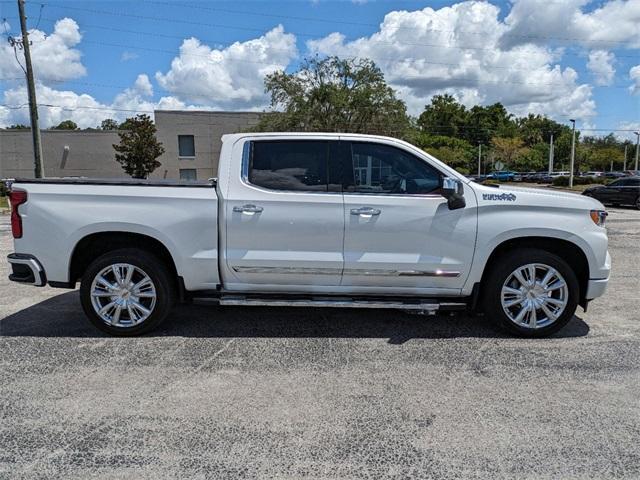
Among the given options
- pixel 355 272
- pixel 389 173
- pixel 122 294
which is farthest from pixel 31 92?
pixel 355 272

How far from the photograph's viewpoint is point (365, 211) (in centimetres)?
456

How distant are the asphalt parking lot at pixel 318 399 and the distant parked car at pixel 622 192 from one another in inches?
793

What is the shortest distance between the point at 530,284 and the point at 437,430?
2.12 meters

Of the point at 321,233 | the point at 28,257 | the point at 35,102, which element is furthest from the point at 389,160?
the point at 35,102

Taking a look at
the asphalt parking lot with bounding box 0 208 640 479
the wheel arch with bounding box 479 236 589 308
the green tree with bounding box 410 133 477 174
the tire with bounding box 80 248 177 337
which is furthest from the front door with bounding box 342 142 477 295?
the green tree with bounding box 410 133 477 174

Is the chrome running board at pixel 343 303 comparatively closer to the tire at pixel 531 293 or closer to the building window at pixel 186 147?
the tire at pixel 531 293

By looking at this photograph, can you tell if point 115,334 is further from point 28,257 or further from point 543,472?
point 543,472

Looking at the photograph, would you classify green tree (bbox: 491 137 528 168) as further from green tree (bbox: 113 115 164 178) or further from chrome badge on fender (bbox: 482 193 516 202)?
chrome badge on fender (bbox: 482 193 516 202)

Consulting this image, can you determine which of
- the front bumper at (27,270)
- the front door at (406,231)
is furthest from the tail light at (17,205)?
the front door at (406,231)

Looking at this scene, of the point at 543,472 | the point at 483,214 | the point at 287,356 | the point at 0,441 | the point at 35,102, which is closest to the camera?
the point at 543,472

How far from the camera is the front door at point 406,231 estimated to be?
15.0ft

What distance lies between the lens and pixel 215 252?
15.2 feet

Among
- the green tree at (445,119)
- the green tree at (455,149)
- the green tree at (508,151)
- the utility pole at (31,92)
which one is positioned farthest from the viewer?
the green tree at (445,119)

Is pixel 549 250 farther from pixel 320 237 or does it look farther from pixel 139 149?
pixel 139 149
